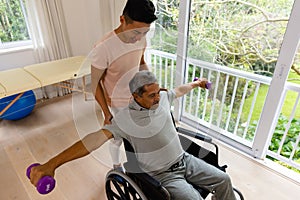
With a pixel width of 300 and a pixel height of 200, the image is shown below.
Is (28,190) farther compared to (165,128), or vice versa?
(28,190)

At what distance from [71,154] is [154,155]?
0.42 m

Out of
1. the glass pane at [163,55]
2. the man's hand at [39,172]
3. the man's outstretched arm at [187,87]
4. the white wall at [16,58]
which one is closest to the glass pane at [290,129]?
the man's outstretched arm at [187,87]

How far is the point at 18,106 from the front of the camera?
2.30 metres

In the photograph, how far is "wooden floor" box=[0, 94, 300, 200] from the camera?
5.20ft

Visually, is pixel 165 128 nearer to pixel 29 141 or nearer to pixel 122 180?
pixel 122 180

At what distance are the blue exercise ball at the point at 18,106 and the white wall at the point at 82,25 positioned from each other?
536mm

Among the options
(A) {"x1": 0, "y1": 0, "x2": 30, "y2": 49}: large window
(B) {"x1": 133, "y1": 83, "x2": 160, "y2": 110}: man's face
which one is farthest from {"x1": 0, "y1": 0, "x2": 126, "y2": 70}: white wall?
(B) {"x1": 133, "y1": 83, "x2": 160, "y2": 110}: man's face

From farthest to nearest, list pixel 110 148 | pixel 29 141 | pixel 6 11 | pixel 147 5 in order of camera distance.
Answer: pixel 6 11, pixel 29 141, pixel 110 148, pixel 147 5

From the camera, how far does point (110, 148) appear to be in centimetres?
135

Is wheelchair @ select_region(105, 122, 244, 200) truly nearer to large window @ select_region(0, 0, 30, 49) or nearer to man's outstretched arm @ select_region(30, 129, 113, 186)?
man's outstretched arm @ select_region(30, 129, 113, 186)

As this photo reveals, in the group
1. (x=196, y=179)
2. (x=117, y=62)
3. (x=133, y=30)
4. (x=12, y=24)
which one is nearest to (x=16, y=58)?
(x=12, y=24)

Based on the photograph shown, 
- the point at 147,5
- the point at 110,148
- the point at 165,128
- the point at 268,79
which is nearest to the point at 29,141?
the point at 110,148

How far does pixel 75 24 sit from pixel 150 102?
2.31 meters

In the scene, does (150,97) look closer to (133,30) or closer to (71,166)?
(133,30)
